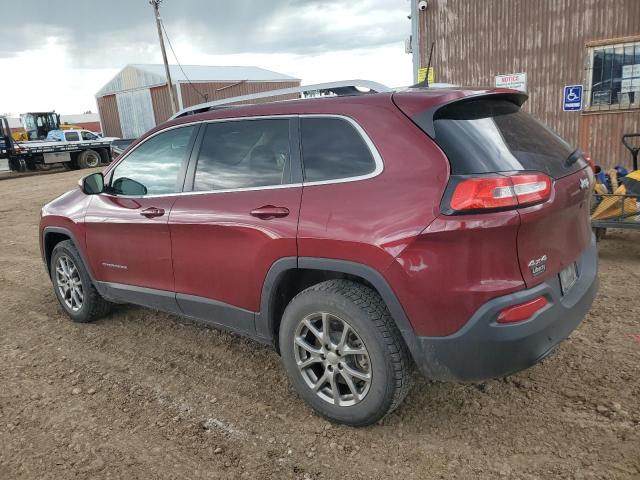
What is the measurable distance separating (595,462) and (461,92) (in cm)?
186

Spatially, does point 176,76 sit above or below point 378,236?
above

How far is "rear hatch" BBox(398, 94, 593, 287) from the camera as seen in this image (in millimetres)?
2150

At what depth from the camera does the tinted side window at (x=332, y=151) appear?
248 centimetres

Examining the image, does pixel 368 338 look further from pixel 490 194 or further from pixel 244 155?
pixel 244 155

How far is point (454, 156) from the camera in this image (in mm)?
2213

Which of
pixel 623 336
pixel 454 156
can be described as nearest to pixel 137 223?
pixel 454 156

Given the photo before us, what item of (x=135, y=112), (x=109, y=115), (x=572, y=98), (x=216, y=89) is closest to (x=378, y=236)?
(x=572, y=98)

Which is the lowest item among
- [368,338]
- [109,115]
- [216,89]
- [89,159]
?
[368,338]

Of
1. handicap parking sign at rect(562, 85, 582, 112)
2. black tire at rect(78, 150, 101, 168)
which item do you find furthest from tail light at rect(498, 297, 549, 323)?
black tire at rect(78, 150, 101, 168)

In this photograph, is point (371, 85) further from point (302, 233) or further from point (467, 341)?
point (467, 341)

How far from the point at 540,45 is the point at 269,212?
9052mm

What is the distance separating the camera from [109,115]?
35.3 meters

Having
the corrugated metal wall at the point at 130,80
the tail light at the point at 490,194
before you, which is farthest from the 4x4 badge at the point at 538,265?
the corrugated metal wall at the point at 130,80

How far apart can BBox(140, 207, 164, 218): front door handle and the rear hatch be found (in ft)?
6.06
